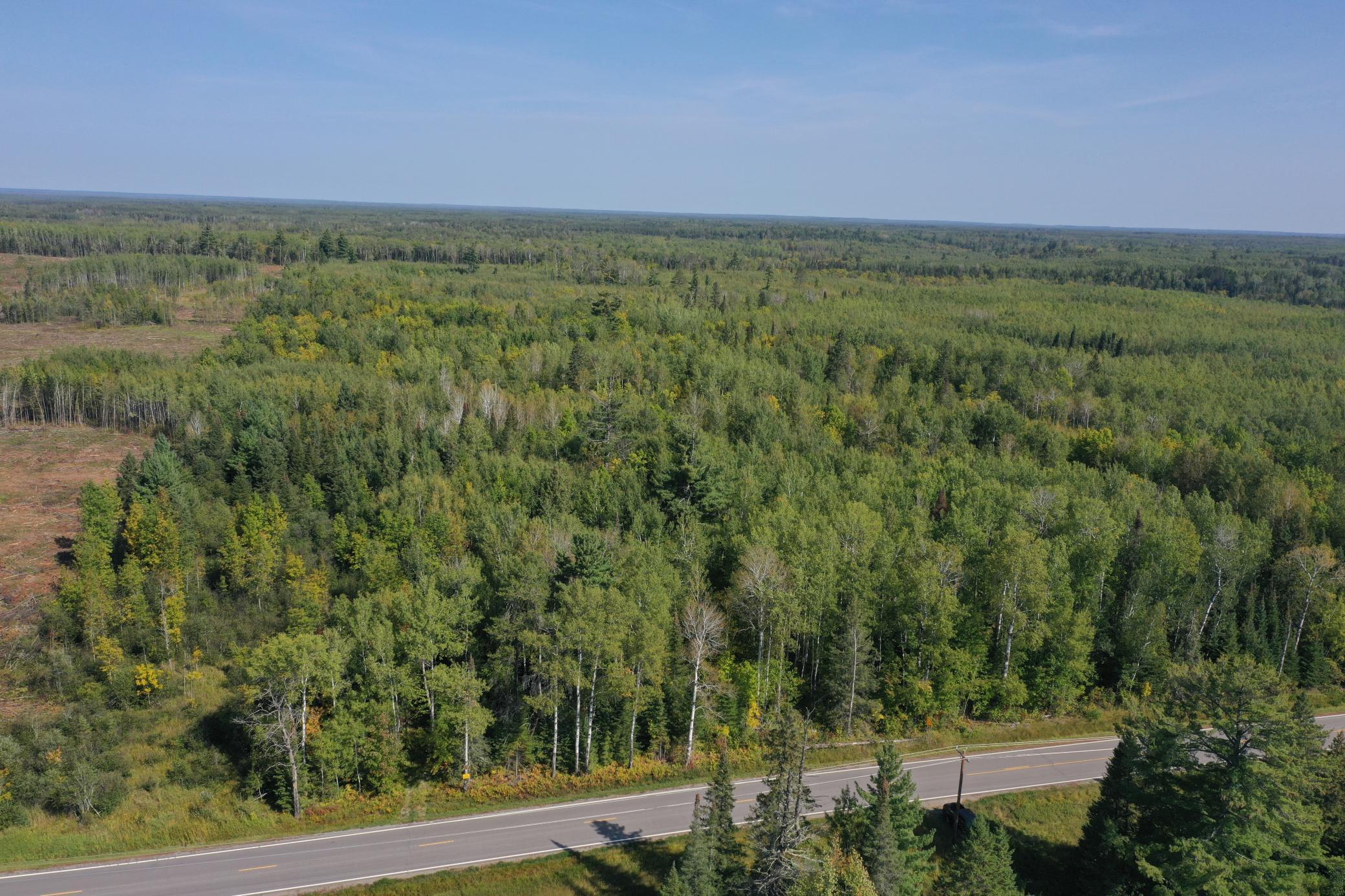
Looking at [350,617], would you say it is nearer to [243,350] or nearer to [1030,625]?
[1030,625]

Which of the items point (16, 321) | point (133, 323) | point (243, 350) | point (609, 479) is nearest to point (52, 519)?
point (243, 350)

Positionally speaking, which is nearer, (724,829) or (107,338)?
(724,829)

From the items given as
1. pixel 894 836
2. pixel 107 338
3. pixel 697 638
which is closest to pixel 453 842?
pixel 697 638

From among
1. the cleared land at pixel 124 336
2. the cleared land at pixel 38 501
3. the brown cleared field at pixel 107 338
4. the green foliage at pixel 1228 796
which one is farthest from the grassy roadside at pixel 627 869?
the brown cleared field at pixel 107 338

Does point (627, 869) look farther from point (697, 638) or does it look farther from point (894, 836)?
point (894, 836)

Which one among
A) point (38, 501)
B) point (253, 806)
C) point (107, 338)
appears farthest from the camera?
point (107, 338)

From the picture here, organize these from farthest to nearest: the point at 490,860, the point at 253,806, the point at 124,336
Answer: the point at 124,336 → the point at 253,806 → the point at 490,860
